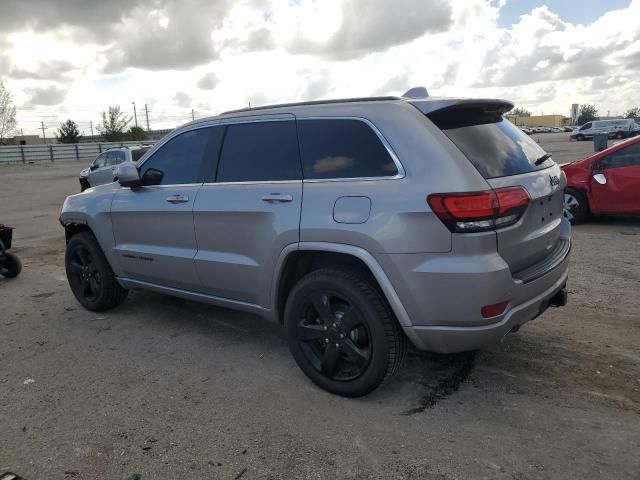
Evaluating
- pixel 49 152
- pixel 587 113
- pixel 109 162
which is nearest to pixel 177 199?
pixel 109 162

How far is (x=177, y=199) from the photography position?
4340 mm

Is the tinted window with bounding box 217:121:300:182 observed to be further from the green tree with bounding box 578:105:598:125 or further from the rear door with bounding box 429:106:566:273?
the green tree with bounding box 578:105:598:125

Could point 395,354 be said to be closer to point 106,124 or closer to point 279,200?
point 279,200

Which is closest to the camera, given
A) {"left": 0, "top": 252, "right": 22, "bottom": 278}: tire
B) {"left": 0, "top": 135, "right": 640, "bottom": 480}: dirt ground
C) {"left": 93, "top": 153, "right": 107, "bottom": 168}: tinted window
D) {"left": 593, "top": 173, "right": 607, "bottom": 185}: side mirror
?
{"left": 0, "top": 135, "right": 640, "bottom": 480}: dirt ground

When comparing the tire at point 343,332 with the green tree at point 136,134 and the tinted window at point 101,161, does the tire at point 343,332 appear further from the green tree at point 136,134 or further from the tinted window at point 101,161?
the green tree at point 136,134

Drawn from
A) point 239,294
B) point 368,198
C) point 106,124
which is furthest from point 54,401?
point 106,124

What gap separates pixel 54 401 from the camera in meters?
3.59

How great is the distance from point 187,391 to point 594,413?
8.31 ft

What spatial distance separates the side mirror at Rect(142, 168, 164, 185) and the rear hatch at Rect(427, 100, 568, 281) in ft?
8.01

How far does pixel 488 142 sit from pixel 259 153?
5.17 ft

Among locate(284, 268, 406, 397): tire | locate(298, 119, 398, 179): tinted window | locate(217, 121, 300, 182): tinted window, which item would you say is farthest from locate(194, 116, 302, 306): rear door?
locate(284, 268, 406, 397): tire

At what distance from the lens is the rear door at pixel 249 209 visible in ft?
11.9

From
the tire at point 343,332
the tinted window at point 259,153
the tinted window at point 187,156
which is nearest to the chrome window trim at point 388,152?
the tinted window at point 259,153

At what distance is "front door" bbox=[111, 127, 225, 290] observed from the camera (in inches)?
169
